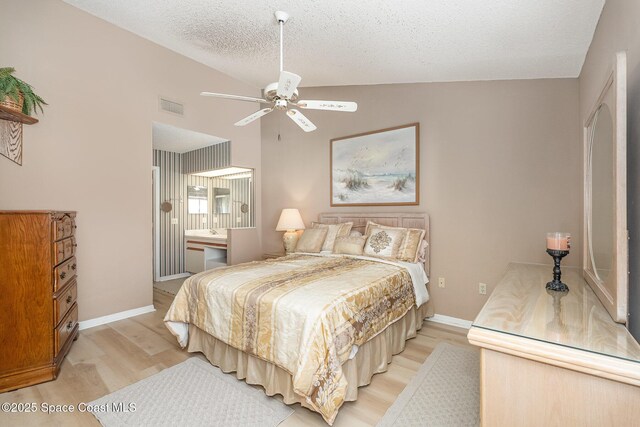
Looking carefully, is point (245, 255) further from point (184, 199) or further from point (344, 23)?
point (344, 23)

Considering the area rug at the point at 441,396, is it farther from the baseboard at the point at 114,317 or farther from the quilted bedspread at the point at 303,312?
the baseboard at the point at 114,317

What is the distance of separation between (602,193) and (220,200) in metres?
5.44

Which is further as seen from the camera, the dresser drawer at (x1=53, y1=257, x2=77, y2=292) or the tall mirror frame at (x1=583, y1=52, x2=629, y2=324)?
the dresser drawer at (x1=53, y1=257, x2=77, y2=292)

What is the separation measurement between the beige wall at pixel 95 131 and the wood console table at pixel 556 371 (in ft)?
11.7

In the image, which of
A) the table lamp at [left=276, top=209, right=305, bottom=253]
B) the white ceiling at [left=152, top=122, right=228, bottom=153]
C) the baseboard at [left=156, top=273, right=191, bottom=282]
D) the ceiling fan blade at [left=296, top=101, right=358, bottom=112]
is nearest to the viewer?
the ceiling fan blade at [left=296, top=101, right=358, bottom=112]

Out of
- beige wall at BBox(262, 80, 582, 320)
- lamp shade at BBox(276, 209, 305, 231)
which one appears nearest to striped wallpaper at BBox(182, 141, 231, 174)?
lamp shade at BBox(276, 209, 305, 231)

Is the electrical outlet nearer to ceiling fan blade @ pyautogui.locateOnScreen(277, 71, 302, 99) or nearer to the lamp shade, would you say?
the lamp shade

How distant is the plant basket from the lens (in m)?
2.21

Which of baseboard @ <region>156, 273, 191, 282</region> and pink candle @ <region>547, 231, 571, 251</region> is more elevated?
pink candle @ <region>547, 231, 571, 251</region>

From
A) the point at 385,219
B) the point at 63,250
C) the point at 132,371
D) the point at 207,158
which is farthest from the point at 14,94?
the point at 385,219

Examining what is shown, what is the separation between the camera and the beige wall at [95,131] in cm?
262

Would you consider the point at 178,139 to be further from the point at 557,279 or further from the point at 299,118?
the point at 557,279

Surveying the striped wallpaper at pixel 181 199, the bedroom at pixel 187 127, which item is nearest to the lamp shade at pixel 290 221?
the striped wallpaper at pixel 181 199

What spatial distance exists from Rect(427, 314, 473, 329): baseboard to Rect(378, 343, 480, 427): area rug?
680mm
